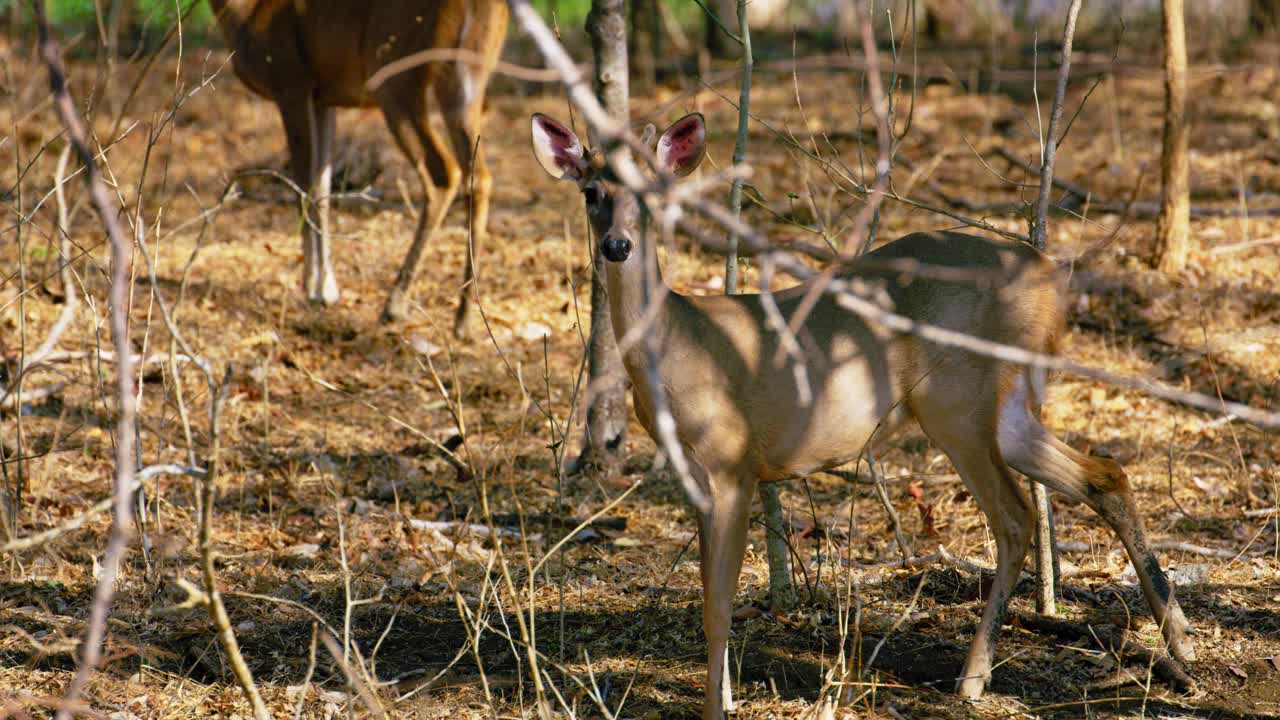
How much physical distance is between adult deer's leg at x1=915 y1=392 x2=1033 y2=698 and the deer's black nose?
1.08 metres

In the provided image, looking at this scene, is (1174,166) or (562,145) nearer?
(562,145)

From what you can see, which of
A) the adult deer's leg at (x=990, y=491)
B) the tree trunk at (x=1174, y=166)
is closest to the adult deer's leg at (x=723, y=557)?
the adult deer's leg at (x=990, y=491)

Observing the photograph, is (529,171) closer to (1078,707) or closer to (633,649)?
(633,649)

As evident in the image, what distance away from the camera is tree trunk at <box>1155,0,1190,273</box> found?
23.4 feet

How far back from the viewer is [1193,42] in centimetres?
1358

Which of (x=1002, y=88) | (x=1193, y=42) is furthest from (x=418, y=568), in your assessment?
(x=1193, y=42)

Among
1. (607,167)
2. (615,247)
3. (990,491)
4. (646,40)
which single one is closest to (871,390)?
(990,491)

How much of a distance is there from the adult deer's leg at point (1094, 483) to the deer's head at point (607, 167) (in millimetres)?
1288

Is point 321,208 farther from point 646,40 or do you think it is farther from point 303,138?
point 646,40

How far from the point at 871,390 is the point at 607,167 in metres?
1.09

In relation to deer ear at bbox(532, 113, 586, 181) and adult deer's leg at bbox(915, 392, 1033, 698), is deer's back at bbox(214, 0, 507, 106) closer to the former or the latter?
deer ear at bbox(532, 113, 586, 181)

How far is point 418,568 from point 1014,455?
2432 millimetres

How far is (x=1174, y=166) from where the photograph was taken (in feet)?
25.9

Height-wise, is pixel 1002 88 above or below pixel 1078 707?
above
